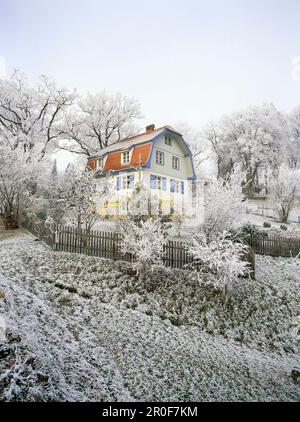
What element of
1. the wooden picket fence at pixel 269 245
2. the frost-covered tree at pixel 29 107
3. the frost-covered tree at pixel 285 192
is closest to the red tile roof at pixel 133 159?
the frost-covered tree at pixel 29 107

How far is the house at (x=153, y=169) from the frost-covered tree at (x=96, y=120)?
5.29 m

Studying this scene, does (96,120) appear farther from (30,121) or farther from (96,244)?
(96,244)

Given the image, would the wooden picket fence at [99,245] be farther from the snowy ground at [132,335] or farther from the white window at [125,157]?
the white window at [125,157]

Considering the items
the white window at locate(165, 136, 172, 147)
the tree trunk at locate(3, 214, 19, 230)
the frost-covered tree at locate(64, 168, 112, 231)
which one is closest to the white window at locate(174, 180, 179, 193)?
the white window at locate(165, 136, 172, 147)

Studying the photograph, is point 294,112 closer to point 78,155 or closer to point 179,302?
point 78,155

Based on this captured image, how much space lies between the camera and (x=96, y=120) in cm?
2469

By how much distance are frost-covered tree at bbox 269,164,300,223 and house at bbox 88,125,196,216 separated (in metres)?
8.02

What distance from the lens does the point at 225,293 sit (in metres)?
7.37

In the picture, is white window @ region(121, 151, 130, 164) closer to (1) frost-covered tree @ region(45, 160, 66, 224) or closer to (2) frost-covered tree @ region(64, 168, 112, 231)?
(1) frost-covered tree @ region(45, 160, 66, 224)

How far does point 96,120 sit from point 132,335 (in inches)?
959

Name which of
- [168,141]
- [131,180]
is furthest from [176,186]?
[131,180]
